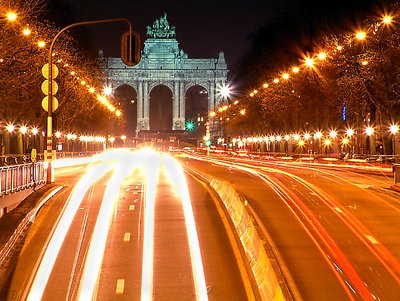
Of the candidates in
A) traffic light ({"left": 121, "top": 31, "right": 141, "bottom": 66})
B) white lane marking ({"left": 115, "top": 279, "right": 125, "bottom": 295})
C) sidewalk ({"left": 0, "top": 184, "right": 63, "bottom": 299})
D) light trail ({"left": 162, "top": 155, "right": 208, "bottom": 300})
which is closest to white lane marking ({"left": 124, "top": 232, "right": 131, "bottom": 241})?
light trail ({"left": 162, "top": 155, "right": 208, "bottom": 300})

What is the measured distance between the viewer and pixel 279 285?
11.2 m

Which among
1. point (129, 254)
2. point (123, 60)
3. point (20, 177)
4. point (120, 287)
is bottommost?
point (120, 287)

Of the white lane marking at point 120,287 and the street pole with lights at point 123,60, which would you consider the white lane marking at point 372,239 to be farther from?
the street pole with lights at point 123,60

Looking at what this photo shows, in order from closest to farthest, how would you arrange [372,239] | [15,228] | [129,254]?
[129,254]
[372,239]
[15,228]

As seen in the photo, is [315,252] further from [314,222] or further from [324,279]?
[314,222]

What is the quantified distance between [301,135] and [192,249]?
73.5 m

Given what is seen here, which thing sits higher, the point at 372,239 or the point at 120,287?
the point at 372,239

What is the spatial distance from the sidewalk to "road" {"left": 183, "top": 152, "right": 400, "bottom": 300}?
17.8 ft

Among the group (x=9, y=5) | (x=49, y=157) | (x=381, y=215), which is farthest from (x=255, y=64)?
(x=381, y=215)

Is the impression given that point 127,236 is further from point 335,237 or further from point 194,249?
point 335,237

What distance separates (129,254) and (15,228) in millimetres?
4567

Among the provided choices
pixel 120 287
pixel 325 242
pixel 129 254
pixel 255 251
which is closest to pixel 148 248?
pixel 129 254

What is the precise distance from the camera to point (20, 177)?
1008 inches

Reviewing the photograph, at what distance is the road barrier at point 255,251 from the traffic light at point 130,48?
17.7ft
